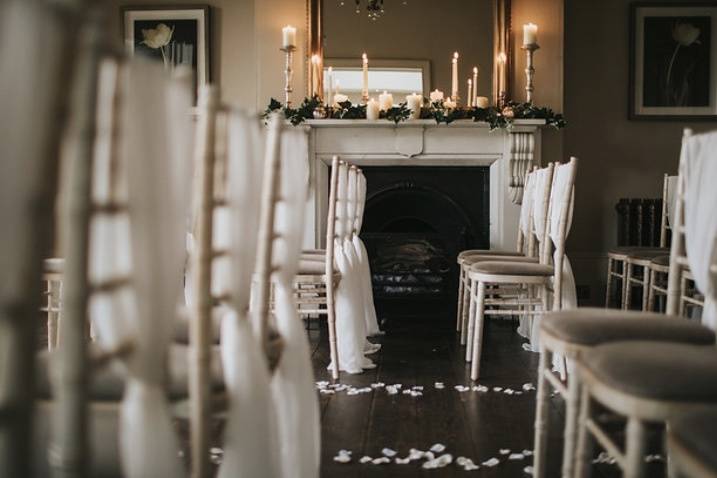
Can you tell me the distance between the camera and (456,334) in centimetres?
423

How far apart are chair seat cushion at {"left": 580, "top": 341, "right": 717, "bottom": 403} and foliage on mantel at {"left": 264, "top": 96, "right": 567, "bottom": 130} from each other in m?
3.58

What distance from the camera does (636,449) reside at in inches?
48.9

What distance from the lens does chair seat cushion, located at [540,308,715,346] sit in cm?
155

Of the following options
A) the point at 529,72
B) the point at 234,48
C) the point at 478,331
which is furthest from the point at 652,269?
the point at 234,48

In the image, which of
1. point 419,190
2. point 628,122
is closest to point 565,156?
point 628,122

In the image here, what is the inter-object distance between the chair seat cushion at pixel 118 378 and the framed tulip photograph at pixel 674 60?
4911 millimetres

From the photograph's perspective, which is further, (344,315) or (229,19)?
(229,19)

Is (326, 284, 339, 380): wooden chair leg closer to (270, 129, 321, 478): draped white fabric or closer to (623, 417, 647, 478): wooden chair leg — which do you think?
(270, 129, 321, 478): draped white fabric

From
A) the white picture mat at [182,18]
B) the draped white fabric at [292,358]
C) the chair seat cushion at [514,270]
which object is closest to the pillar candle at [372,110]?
the white picture mat at [182,18]

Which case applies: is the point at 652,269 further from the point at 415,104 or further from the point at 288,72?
the point at 288,72

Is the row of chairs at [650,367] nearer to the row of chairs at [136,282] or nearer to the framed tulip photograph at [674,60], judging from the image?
the row of chairs at [136,282]

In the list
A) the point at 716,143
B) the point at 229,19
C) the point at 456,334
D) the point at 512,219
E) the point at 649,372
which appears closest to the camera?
the point at 649,372

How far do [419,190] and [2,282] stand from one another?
4.52 m

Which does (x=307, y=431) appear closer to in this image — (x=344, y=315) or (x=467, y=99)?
(x=344, y=315)
